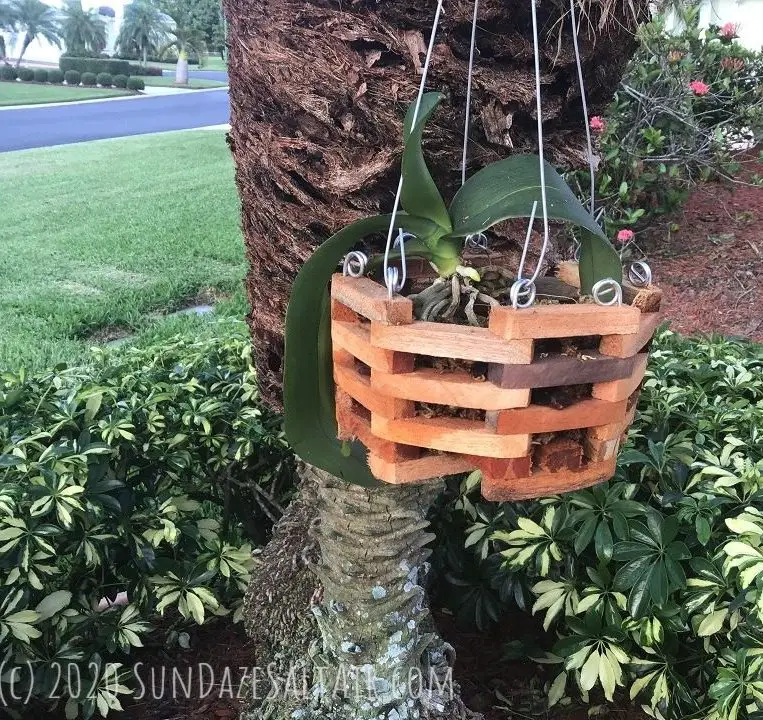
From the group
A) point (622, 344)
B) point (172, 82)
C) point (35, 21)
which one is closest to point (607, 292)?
point (622, 344)

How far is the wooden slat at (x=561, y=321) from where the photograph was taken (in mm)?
765

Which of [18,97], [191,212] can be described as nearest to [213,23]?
[18,97]

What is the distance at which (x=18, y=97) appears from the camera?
8.93 metres

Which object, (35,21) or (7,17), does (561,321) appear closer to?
(7,17)

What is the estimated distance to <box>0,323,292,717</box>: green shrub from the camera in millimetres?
1479

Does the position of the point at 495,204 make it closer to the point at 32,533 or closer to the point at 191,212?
the point at 32,533

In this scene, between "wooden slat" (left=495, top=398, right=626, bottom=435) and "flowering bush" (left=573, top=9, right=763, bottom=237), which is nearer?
"wooden slat" (left=495, top=398, right=626, bottom=435)

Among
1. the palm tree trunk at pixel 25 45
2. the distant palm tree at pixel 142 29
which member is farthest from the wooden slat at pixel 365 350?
the palm tree trunk at pixel 25 45

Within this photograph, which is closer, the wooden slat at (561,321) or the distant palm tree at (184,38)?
the wooden slat at (561,321)

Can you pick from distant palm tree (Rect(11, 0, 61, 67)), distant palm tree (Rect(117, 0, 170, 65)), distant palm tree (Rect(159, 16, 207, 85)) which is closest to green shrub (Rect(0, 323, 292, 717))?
distant palm tree (Rect(11, 0, 61, 67))

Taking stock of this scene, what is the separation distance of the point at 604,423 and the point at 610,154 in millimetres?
3733

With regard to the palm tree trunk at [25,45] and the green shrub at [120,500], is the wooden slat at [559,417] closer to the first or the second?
the green shrub at [120,500]

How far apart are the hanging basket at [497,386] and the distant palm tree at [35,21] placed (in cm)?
651

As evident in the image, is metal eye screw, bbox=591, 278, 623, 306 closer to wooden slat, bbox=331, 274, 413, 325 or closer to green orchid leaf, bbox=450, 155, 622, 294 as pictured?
green orchid leaf, bbox=450, 155, 622, 294
